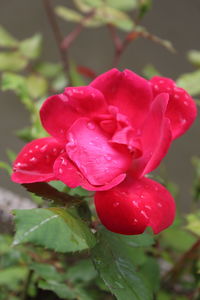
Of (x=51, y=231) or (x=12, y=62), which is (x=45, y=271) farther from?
(x=12, y=62)

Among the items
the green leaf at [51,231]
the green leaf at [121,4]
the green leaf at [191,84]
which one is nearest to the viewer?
the green leaf at [51,231]

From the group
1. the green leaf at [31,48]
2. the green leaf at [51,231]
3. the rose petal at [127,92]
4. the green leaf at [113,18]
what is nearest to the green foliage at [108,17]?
the green leaf at [113,18]

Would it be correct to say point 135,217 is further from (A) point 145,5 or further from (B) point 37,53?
(B) point 37,53

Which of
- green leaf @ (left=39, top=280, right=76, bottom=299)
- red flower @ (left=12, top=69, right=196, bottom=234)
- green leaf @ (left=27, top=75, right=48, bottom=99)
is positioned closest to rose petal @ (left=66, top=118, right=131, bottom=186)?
red flower @ (left=12, top=69, right=196, bottom=234)

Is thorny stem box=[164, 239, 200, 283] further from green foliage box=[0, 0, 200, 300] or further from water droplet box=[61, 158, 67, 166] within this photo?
water droplet box=[61, 158, 67, 166]

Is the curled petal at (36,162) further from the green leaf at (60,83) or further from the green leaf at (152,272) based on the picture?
the green leaf at (60,83)

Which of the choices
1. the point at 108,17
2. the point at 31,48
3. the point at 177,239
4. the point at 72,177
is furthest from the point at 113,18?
the point at 72,177
